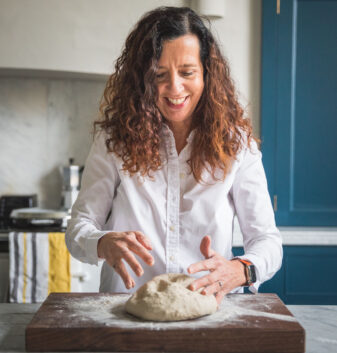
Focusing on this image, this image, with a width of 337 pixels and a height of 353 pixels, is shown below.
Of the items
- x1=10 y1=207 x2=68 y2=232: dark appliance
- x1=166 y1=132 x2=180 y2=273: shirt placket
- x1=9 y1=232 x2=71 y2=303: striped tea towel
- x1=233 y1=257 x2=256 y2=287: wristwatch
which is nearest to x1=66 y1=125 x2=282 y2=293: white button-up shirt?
x1=166 y1=132 x2=180 y2=273: shirt placket

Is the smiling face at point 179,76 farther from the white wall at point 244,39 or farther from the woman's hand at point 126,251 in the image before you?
the white wall at point 244,39

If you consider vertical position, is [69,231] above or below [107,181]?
below

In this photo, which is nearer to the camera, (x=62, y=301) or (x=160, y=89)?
(x=62, y=301)

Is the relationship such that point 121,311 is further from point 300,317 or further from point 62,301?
point 300,317

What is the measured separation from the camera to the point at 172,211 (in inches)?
50.4

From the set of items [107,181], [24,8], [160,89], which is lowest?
[107,181]

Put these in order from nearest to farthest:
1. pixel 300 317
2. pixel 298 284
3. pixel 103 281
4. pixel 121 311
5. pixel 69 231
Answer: pixel 121 311
pixel 300 317
pixel 69 231
pixel 103 281
pixel 298 284

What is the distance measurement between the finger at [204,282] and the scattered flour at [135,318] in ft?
0.19

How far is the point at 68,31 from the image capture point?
2.54 m

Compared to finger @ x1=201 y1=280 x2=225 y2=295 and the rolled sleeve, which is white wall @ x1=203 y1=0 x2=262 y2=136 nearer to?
the rolled sleeve

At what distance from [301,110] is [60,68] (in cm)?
129

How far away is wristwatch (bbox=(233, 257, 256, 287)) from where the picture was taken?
1.12 metres

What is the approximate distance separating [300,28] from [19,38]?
146 centimetres

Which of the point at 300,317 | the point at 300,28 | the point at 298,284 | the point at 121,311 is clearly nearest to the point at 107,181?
the point at 121,311
